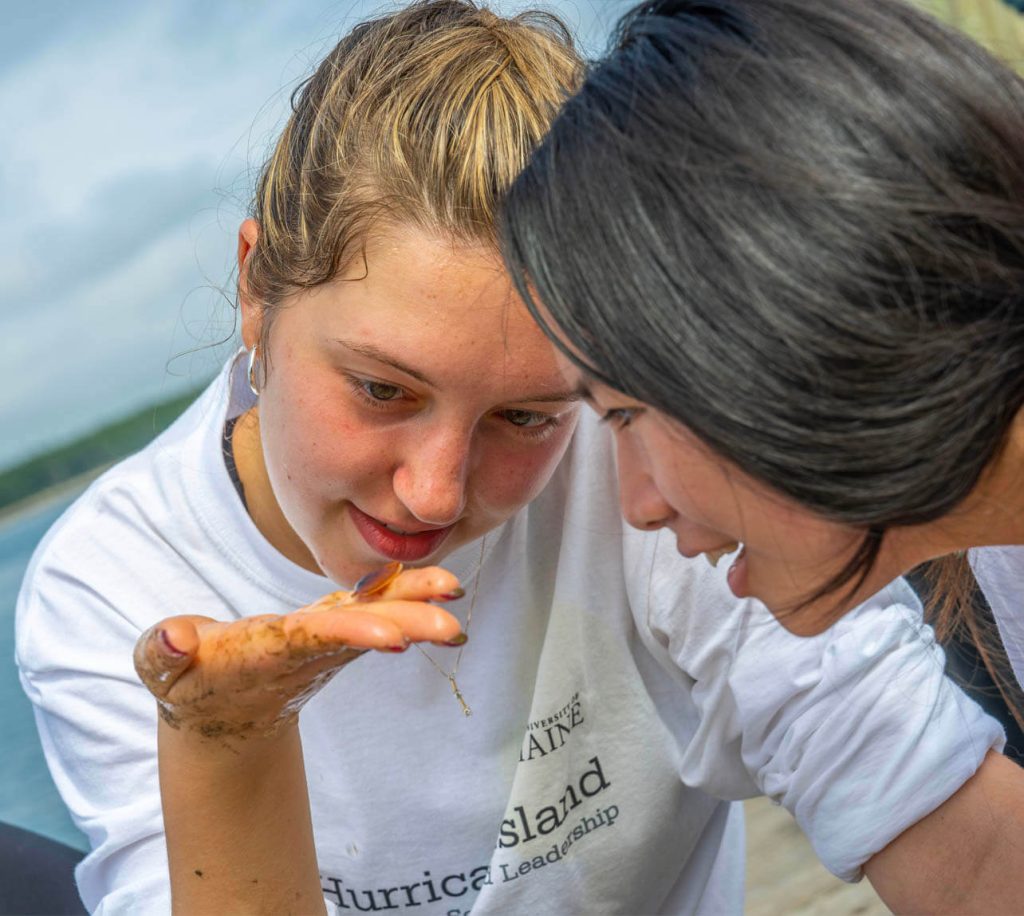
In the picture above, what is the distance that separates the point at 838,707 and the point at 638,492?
451 mm

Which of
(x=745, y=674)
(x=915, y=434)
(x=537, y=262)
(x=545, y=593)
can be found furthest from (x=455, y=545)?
(x=915, y=434)

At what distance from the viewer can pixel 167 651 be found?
1004 millimetres

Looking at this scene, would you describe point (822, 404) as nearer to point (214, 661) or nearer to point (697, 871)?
point (214, 661)

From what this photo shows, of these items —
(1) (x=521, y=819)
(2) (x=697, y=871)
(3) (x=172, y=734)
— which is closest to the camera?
(3) (x=172, y=734)

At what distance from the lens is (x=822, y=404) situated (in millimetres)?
841

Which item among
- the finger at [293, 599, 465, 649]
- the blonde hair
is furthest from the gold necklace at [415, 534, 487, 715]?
the finger at [293, 599, 465, 649]

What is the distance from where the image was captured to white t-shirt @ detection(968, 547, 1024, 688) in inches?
51.8

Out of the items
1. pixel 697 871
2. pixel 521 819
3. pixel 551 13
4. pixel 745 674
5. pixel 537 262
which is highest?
pixel 551 13

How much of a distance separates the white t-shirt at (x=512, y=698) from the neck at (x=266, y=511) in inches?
0.9

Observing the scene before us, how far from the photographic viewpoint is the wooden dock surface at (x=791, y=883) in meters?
2.30

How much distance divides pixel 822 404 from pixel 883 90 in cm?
21

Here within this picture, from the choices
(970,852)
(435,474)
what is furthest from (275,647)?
(970,852)

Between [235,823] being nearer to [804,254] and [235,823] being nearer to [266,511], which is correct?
[266,511]

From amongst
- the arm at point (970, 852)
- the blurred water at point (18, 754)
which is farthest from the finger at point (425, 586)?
the blurred water at point (18, 754)
